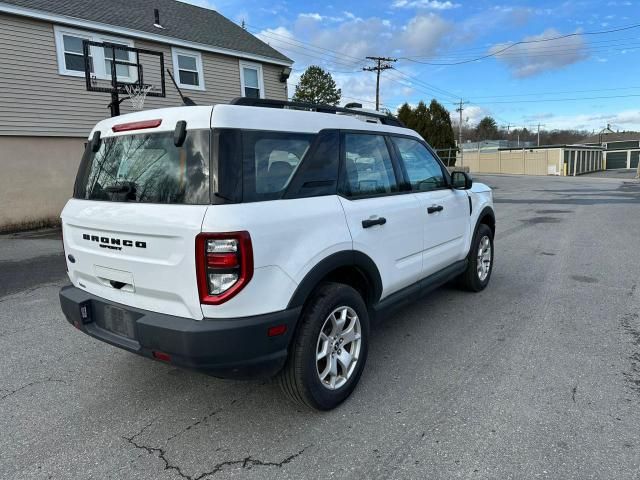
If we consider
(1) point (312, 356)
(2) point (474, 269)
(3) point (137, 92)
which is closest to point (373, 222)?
(1) point (312, 356)

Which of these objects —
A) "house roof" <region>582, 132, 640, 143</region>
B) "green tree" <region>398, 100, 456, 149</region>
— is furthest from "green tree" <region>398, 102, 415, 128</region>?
"house roof" <region>582, 132, 640, 143</region>

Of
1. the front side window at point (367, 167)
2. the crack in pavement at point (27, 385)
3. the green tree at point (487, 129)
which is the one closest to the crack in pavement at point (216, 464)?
the crack in pavement at point (27, 385)

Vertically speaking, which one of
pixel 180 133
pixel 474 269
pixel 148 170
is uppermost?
pixel 180 133

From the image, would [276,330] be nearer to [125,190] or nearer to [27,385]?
[125,190]

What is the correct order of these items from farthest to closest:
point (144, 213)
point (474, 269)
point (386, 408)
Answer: point (474, 269) < point (386, 408) < point (144, 213)

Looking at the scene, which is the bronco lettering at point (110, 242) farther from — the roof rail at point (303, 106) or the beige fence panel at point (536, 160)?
the beige fence panel at point (536, 160)

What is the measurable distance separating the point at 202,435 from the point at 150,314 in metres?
0.81

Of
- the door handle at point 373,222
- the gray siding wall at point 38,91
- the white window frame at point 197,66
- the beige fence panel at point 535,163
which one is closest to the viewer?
the door handle at point 373,222

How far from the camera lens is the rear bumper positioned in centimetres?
235

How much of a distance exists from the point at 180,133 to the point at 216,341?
1160 mm

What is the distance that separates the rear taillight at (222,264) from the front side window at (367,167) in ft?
3.34

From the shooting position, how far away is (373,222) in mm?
3174

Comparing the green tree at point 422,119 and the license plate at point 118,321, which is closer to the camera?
the license plate at point 118,321

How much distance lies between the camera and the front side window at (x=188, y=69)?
13.7m
